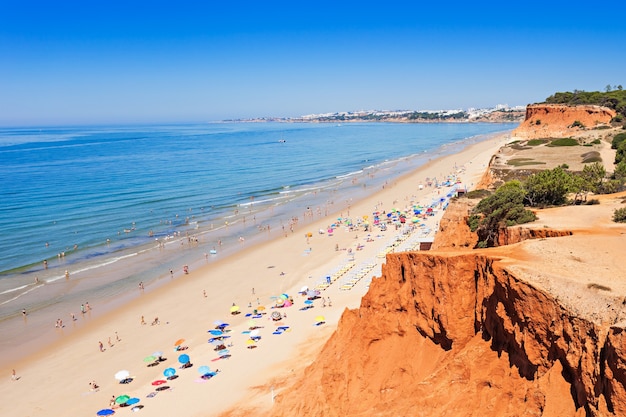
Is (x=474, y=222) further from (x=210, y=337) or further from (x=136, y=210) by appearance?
(x=136, y=210)

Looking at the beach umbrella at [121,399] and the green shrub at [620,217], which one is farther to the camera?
the beach umbrella at [121,399]

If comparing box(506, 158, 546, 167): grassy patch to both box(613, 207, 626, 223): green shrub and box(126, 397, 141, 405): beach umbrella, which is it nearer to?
box(613, 207, 626, 223): green shrub

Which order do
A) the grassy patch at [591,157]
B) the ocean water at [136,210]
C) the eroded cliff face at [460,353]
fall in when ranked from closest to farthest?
the eroded cliff face at [460,353], the ocean water at [136,210], the grassy patch at [591,157]

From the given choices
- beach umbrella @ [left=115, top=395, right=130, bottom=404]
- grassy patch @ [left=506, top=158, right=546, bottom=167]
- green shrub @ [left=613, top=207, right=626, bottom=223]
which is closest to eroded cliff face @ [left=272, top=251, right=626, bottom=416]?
beach umbrella @ [left=115, top=395, right=130, bottom=404]

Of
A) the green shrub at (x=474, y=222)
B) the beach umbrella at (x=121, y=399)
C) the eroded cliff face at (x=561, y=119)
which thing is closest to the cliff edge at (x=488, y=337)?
the green shrub at (x=474, y=222)

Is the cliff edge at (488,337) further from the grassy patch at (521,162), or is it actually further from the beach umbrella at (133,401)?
the grassy patch at (521,162)

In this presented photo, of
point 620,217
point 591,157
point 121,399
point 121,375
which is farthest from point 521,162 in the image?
point 121,399

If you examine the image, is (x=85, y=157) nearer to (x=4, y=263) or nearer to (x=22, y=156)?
(x=22, y=156)

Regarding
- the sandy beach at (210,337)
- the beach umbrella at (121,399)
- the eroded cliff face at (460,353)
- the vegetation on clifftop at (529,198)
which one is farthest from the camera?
the sandy beach at (210,337)
